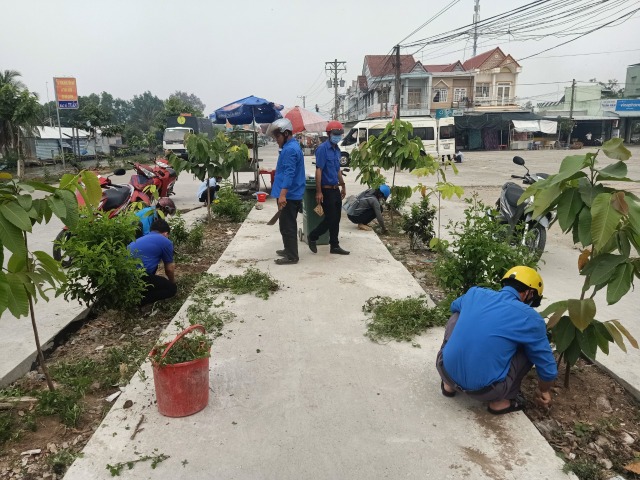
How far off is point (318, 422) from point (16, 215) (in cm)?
188

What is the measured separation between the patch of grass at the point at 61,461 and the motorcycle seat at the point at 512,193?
6040 millimetres

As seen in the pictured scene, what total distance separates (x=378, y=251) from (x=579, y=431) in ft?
13.0

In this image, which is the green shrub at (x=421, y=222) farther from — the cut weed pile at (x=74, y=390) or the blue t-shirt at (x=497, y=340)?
the blue t-shirt at (x=497, y=340)

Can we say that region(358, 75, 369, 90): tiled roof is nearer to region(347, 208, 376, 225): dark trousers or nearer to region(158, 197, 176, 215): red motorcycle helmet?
region(347, 208, 376, 225): dark trousers

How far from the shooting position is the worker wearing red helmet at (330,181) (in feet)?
19.8

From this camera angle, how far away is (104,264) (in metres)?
3.65

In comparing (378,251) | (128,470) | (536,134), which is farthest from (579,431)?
(536,134)

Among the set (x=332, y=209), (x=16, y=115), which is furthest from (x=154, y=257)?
(x=16, y=115)

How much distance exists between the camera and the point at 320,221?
6.46 metres

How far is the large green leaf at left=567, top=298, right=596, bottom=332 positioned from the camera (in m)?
2.55

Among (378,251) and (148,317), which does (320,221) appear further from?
(148,317)

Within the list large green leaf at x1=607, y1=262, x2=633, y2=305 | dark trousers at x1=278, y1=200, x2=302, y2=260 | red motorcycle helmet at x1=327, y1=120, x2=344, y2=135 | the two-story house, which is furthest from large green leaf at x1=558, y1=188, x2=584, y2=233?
the two-story house

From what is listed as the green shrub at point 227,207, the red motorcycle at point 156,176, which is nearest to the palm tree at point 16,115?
the red motorcycle at point 156,176

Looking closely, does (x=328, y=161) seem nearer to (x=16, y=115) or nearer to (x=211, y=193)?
(x=211, y=193)
